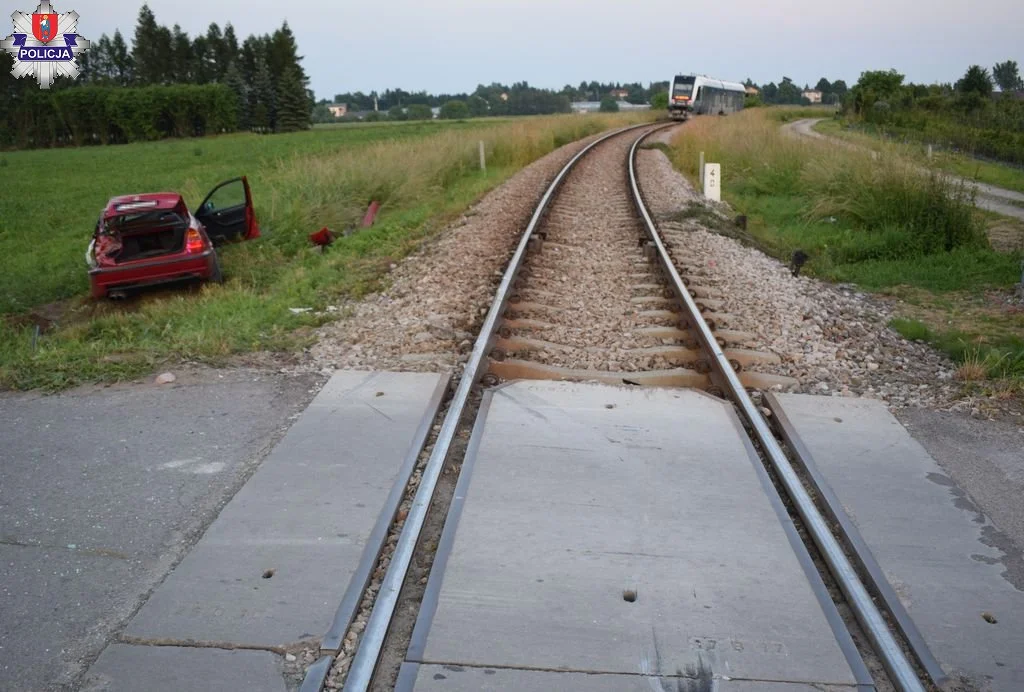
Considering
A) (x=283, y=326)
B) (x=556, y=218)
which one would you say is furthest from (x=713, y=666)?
(x=556, y=218)

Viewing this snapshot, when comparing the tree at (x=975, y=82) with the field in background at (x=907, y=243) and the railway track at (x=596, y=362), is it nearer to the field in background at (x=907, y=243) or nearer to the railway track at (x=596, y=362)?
the field in background at (x=907, y=243)

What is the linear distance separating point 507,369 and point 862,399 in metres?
2.46

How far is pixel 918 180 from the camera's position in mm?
12227

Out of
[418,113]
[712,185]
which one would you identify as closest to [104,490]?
[712,185]

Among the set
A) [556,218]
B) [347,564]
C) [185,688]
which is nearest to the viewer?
[185,688]

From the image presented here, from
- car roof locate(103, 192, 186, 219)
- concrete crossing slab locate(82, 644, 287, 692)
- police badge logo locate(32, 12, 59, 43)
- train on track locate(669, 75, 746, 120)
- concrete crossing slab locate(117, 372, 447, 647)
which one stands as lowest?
concrete crossing slab locate(82, 644, 287, 692)

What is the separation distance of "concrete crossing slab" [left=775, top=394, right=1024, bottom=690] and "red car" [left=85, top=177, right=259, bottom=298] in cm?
810

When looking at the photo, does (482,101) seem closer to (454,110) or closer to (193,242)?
(454,110)

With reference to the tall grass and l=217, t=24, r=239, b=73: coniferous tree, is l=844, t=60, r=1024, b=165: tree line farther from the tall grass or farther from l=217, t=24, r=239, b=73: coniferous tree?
l=217, t=24, r=239, b=73: coniferous tree

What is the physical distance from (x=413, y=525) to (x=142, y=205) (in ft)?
30.0

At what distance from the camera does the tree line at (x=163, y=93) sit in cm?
6322

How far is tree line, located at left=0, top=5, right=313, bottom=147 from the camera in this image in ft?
207

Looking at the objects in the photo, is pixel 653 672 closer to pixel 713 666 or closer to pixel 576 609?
pixel 713 666

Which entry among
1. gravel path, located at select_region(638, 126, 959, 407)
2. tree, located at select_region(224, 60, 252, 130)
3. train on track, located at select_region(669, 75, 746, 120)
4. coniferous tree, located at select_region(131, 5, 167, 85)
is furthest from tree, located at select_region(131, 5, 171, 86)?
gravel path, located at select_region(638, 126, 959, 407)
